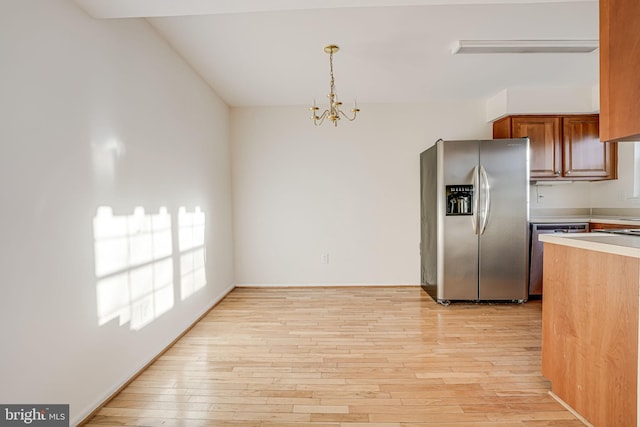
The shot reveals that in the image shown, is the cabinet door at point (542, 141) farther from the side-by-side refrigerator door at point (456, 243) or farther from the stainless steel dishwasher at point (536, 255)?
the side-by-side refrigerator door at point (456, 243)

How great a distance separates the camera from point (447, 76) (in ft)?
11.3

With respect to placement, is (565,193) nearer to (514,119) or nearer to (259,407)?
(514,119)

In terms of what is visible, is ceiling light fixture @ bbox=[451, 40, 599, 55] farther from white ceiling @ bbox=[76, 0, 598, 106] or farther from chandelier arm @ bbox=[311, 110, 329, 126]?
chandelier arm @ bbox=[311, 110, 329, 126]

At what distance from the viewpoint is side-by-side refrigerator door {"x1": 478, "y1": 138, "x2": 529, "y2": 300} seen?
3520 mm

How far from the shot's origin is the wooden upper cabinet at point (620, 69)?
1.42 meters

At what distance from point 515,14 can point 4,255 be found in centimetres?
340

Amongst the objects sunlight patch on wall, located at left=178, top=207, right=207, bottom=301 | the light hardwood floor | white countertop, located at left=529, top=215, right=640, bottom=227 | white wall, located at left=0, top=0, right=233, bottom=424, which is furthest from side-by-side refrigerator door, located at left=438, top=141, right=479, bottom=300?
white wall, located at left=0, top=0, right=233, bottom=424

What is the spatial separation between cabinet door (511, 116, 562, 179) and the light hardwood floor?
179 cm

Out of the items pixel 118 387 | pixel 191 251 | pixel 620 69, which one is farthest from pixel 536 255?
pixel 118 387

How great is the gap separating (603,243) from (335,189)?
313cm

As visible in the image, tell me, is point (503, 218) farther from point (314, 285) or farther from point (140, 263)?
point (140, 263)

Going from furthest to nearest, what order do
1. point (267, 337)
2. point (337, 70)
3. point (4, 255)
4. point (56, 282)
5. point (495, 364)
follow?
1. point (337, 70)
2. point (267, 337)
3. point (495, 364)
4. point (56, 282)
5. point (4, 255)

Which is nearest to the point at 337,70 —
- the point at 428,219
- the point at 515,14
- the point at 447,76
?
the point at 447,76

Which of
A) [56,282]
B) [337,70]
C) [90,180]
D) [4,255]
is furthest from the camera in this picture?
[337,70]
